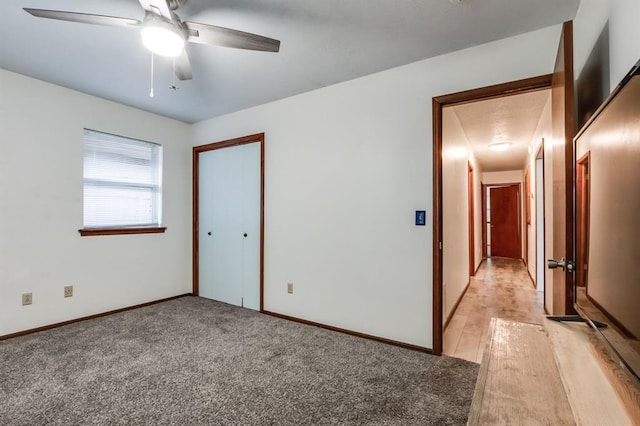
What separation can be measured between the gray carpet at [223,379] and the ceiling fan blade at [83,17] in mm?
2053

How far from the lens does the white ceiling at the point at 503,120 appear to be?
317cm

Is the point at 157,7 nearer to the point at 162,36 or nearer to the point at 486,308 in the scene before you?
the point at 162,36

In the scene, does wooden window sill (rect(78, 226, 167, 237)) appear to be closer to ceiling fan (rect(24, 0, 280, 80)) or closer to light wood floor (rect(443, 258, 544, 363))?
ceiling fan (rect(24, 0, 280, 80))

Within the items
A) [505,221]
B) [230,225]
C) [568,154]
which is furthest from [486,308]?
[505,221]

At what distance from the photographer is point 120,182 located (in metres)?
3.49

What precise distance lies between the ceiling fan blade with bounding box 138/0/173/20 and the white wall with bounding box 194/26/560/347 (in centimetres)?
164

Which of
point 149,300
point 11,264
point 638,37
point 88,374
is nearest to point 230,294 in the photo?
point 149,300

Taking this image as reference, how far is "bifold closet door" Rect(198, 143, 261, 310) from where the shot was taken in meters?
3.56

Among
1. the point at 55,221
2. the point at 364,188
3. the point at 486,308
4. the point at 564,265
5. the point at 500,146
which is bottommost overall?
the point at 486,308

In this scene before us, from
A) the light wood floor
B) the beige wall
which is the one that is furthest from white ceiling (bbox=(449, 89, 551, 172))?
the beige wall

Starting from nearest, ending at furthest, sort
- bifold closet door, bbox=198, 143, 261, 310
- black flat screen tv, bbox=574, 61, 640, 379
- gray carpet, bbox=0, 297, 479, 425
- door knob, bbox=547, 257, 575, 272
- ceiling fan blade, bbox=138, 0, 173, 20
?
black flat screen tv, bbox=574, 61, 640, 379
door knob, bbox=547, 257, 575, 272
ceiling fan blade, bbox=138, 0, 173, 20
gray carpet, bbox=0, 297, 479, 425
bifold closet door, bbox=198, 143, 261, 310

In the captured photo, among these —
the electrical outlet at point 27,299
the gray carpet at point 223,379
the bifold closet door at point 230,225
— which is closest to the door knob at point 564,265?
the gray carpet at point 223,379

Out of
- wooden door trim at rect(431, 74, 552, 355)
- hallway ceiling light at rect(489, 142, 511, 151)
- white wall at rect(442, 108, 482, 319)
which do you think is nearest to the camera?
wooden door trim at rect(431, 74, 552, 355)

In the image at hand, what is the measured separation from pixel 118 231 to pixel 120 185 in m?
0.52
